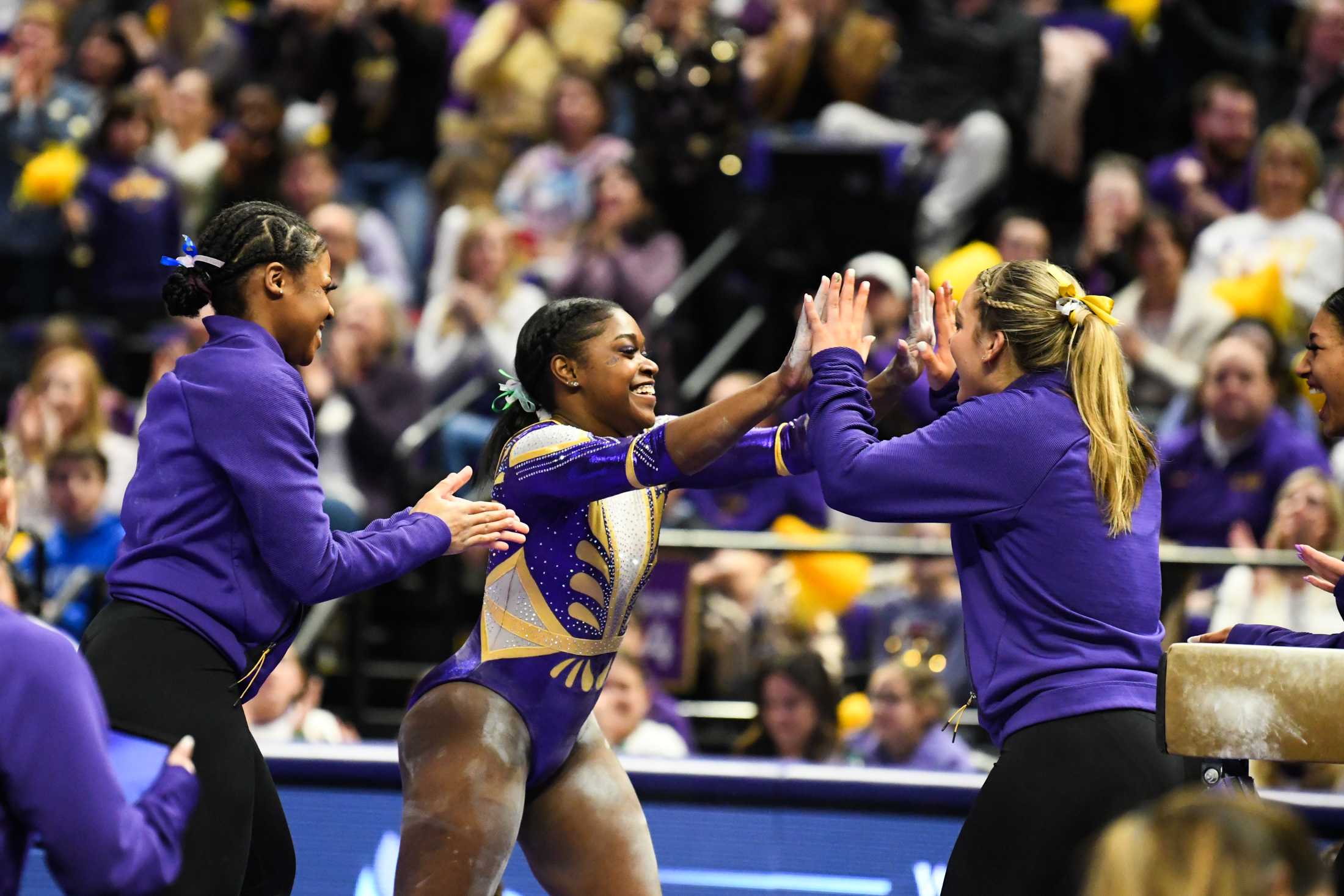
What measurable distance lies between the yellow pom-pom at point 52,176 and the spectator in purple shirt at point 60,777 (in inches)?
315

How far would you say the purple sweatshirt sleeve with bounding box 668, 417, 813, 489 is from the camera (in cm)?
404

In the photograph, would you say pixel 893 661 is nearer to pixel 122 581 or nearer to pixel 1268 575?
pixel 1268 575

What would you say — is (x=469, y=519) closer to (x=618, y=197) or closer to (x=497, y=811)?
(x=497, y=811)

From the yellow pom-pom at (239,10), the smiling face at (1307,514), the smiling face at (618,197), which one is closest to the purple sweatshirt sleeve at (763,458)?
the smiling face at (1307,514)

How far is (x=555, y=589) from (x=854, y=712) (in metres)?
2.77

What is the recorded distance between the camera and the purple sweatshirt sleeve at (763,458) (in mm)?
4043

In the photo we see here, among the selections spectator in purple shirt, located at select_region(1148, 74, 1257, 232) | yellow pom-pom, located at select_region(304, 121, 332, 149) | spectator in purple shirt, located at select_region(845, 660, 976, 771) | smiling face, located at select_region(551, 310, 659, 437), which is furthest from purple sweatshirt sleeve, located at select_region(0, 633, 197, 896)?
yellow pom-pom, located at select_region(304, 121, 332, 149)

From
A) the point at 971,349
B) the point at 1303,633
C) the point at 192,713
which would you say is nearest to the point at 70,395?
the point at 192,713

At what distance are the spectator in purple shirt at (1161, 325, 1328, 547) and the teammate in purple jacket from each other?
10.3 ft

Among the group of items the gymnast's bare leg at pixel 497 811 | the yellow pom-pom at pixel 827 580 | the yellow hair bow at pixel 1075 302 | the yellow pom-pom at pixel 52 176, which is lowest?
the yellow pom-pom at pixel 827 580

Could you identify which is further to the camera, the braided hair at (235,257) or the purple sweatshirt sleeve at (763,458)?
the purple sweatshirt sleeve at (763,458)

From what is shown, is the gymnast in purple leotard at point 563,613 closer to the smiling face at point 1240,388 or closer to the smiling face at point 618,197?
the smiling face at point 1240,388

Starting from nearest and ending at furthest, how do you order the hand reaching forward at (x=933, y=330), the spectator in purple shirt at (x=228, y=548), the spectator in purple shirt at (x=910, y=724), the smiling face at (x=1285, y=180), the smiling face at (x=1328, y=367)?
the spectator in purple shirt at (x=228, y=548) < the smiling face at (x=1328, y=367) < the hand reaching forward at (x=933, y=330) < the spectator in purple shirt at (x=910, y=724) < the smiling face at (x=1285, y=180)

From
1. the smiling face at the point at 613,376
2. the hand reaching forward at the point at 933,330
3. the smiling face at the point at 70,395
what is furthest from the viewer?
the smiling face at the point at 70,395
